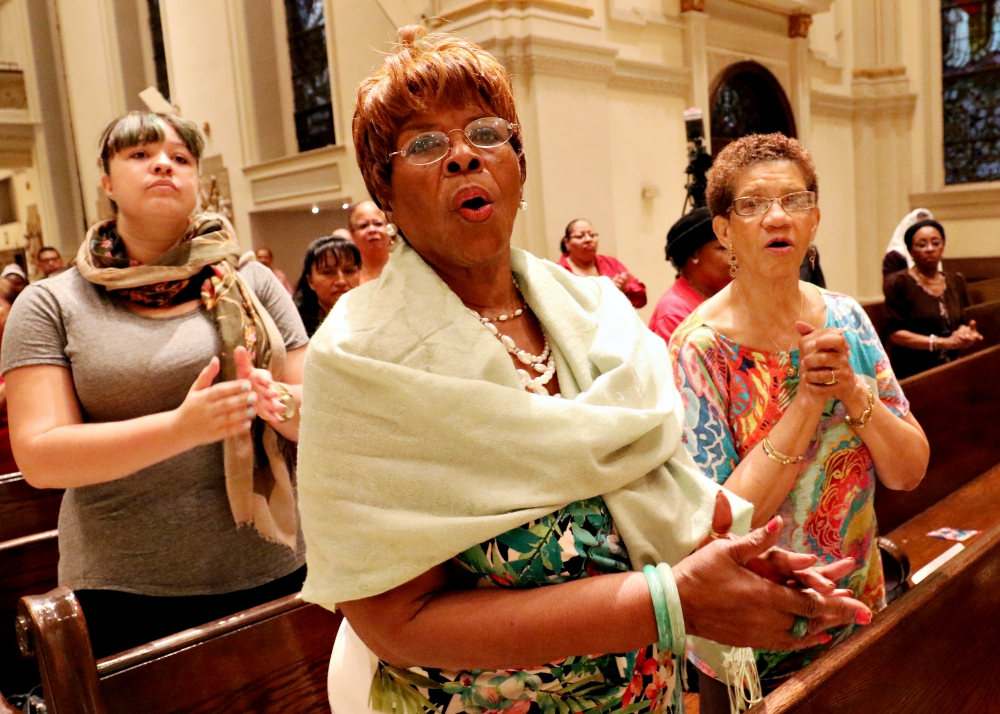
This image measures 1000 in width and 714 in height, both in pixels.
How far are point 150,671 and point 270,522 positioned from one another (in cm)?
43

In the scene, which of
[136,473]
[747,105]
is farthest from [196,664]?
[747,105]

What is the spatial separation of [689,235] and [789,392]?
1027 millimetres

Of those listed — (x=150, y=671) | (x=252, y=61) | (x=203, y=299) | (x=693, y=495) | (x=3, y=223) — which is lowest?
(x=150, y=671)

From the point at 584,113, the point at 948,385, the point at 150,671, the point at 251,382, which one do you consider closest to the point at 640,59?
the point at 584,113

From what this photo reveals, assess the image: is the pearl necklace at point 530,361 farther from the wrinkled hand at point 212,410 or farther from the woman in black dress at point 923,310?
the woman in black dress at point 923,310

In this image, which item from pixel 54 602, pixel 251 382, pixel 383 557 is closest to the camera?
pixel 383 557

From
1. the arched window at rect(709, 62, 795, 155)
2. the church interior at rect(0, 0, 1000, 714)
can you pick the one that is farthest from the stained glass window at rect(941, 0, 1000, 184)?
the arched window at rect(709, 62, 795, 155)

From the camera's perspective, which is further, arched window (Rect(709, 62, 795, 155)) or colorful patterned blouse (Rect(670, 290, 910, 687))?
arched window (Rect(709, 62, 795, 155))

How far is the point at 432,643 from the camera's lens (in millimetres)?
919

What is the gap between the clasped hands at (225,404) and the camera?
154cm

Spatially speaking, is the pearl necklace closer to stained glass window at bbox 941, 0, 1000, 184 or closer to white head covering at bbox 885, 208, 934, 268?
white head covering at bbox 885, 208, 934, 268

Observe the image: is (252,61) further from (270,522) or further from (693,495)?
(693,495)

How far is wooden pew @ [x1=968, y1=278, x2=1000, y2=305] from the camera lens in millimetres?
6633

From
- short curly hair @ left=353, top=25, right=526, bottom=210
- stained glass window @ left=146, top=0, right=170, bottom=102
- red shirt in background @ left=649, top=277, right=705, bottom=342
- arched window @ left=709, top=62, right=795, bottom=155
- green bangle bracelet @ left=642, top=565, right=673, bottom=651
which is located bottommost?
green bangle bracelet @ left=642, top=565, right=673, bottom=651
